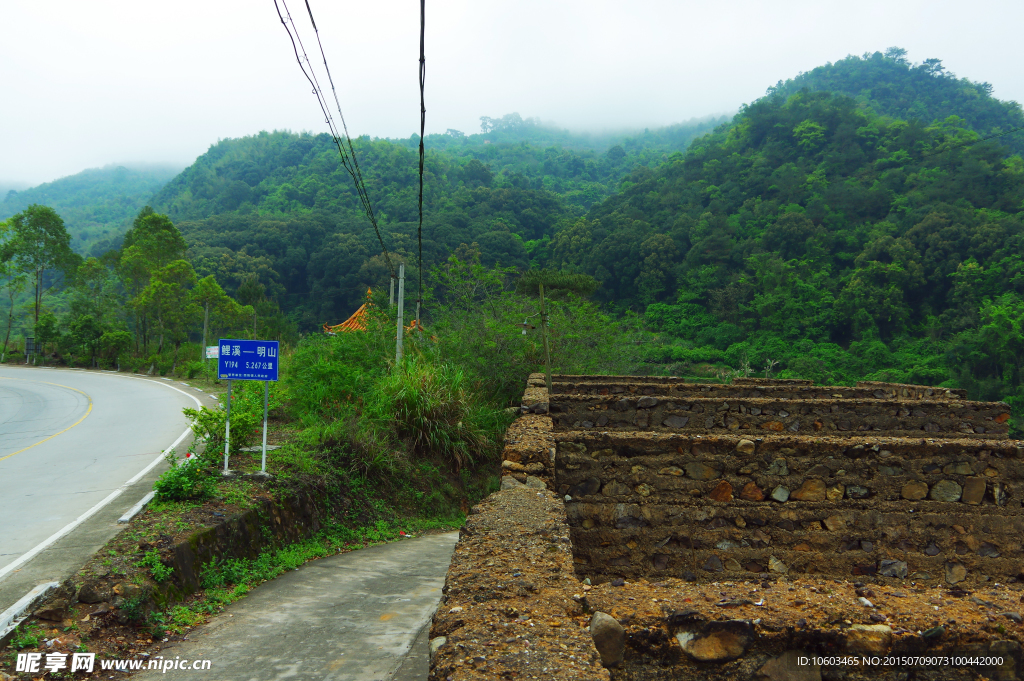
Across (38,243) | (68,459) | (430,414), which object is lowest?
(68,459)

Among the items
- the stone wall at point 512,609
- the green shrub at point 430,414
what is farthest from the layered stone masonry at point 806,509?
the green shrub at point 430,414

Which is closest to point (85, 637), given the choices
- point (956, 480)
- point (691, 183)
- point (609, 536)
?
point (609, 536)

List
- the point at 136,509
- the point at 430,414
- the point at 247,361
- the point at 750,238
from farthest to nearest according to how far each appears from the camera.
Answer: the point at 750,238, the point at 430,414, the point at 247,361, the point at 136,509

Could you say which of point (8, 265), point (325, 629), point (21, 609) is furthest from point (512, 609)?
point (8, 265)

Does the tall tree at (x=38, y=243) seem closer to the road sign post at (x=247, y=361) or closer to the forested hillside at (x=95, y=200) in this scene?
the forested hillside at (x=95, y=200)

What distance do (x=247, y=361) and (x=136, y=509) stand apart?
7.44 ft

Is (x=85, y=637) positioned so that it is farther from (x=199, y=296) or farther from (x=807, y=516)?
(x=199, y=296)

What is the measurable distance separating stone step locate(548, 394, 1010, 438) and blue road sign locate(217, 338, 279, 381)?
4.19 meters

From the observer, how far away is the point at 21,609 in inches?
188

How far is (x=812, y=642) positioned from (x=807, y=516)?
2293 mm

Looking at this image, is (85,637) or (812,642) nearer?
(812,642)

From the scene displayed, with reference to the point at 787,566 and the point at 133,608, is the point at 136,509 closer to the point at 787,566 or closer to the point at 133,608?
the point at 133,608

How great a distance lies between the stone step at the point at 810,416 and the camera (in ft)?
27.5

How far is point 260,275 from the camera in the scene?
5603 centimetres
